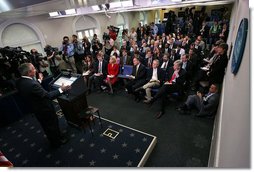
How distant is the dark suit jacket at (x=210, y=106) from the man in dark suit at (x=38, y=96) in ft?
9.77

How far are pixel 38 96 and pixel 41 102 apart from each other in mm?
134

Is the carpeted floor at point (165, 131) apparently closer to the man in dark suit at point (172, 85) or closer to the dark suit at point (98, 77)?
the man in dark suit at point (172, 85)

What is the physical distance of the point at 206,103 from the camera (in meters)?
3.59

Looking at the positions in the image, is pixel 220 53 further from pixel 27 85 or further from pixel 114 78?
pixel 27 85

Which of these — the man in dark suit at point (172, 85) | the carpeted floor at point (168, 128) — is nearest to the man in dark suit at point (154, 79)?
the man in dark suit at point (172, 85)

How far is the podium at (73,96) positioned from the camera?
10.4 ft

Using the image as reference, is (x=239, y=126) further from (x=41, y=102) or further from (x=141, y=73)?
(x=141, y=73)

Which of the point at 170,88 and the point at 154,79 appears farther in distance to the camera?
the point at 154,79

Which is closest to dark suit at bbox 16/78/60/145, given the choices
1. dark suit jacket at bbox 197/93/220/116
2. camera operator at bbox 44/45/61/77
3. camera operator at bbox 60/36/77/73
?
dark suit jacket at bbox 197/93/220/116

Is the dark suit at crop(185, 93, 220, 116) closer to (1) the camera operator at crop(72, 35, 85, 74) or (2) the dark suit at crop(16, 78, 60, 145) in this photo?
(2) the dark suit at crop(16, 78, 60, 145)

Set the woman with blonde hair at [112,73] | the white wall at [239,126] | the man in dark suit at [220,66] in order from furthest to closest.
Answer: the woman with blonde hair at [112,73], the man in dark suit at [220,66], the white wall at [239,126]

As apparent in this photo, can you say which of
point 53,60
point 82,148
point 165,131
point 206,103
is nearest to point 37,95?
point 82,148

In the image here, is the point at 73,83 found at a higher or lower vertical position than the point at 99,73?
higher

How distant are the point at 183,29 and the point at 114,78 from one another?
857cm
